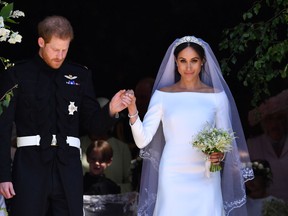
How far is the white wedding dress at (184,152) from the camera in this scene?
764 centimetres

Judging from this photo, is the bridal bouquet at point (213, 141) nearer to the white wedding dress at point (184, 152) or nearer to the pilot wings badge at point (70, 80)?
the white wedding dress at point (184, 152)

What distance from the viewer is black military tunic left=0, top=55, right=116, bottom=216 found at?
272 inches

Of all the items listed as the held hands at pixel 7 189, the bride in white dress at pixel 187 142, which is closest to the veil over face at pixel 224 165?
the bride in white dress at pixel 187 142

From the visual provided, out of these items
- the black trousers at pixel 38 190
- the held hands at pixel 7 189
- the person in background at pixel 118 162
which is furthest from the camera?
the person in background at pixel 118 162

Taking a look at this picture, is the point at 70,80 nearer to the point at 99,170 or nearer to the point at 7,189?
the point at 7,189

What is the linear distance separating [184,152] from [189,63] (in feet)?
2.43

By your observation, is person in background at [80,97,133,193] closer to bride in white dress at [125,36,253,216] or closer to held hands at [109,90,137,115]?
bride in white dress at [125,36,253,216]

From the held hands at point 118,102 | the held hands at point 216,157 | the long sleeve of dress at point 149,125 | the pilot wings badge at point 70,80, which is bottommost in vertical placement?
the held hands at point 216,157

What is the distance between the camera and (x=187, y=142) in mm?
7727

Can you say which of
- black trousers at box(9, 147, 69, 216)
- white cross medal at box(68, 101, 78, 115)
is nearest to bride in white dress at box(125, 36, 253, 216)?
white cross medal at box(68, 101, 78, 115)

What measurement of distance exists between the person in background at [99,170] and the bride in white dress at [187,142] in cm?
183

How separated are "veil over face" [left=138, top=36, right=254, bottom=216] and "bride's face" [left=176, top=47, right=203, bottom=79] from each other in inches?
4.2

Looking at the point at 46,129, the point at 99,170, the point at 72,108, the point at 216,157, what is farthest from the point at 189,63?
the point at 99,170

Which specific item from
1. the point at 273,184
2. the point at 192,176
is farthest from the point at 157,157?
the point at 273,184
